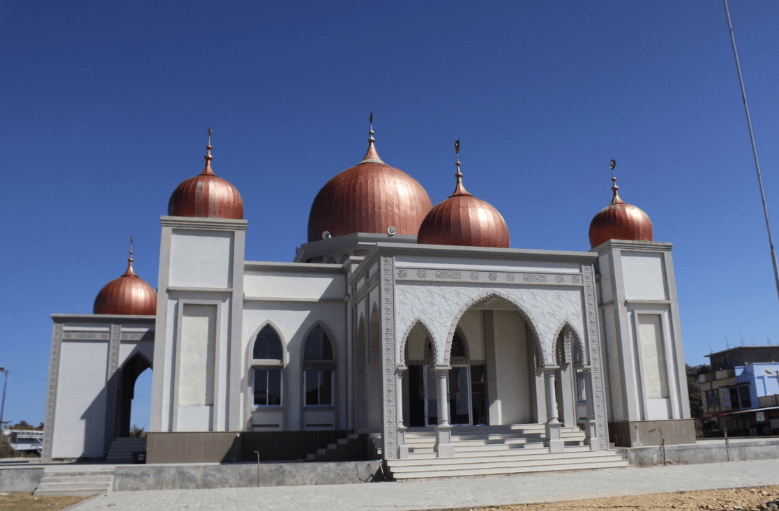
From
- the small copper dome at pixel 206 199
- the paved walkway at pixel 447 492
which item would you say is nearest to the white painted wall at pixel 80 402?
the small copper dome at pixel 206 199

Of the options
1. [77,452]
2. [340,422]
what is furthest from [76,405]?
[340,422]

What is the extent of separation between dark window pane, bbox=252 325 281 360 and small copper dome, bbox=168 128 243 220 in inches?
141

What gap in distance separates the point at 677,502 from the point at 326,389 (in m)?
11.4

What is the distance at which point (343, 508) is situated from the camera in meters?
10.1

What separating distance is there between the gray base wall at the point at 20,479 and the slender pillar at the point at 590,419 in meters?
12.1

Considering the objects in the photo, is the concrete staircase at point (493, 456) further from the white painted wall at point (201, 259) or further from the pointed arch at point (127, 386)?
the pointed arch at point (127, 386)

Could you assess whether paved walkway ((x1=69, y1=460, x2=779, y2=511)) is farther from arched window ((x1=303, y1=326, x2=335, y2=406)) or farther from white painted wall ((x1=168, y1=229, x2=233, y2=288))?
white painted wall ((x1=168, y1=229, x2=233, y2=288))

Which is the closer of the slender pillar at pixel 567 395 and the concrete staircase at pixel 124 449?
the slender pillar at pixel 567 395

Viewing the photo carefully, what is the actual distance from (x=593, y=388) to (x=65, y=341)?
655 inches

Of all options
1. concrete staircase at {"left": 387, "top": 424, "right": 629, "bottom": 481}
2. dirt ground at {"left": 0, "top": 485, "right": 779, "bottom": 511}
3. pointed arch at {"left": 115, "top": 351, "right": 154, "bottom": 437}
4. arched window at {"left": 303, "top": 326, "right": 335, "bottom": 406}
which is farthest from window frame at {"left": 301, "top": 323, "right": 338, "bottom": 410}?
dirt ground at {"left": 0, "top": 485, "right": 779, "bottom": 511}

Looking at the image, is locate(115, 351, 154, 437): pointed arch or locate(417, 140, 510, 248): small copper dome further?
locate(115, 351, 154, 437): pointed arch

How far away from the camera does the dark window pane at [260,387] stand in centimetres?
1906

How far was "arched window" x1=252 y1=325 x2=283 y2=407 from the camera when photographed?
1912 centimetres

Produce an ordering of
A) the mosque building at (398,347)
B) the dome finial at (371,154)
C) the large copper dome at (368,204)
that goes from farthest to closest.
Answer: the dome finial at (371,154)
the large copper dome at (368,204)
the mosque building at (398,347)
